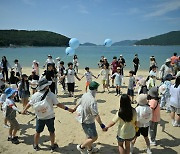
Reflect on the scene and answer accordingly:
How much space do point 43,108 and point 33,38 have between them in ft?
535

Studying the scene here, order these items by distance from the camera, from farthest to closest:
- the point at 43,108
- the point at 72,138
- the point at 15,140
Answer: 1. the point at 72,138
2. the point at 15,140
3. the point at 43,108

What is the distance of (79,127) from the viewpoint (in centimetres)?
719

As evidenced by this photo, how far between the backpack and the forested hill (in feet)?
462

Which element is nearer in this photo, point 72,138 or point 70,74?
point 72,138

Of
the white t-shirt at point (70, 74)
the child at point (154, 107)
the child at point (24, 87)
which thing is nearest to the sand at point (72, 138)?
the child at point (154, 107)

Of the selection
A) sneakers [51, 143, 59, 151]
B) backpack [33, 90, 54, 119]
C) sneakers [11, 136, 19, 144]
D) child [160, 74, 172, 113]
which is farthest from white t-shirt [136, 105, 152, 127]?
child [160, 74, 172, 113]

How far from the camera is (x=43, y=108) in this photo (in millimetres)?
5141

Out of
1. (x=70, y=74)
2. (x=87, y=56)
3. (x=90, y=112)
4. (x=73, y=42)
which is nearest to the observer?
(x=90, y=112)

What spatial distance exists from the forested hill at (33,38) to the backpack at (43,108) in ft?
462

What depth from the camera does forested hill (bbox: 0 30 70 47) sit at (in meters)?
145

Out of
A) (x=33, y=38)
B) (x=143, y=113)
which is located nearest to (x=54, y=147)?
(x=143, y=113)

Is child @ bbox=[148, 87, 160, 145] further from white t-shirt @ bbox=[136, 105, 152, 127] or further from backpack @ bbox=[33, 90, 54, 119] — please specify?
backpack @ bbox=[33, 90, 54, 119]

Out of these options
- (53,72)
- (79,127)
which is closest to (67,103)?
(53,72)

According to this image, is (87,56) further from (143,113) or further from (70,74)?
(143,113)
